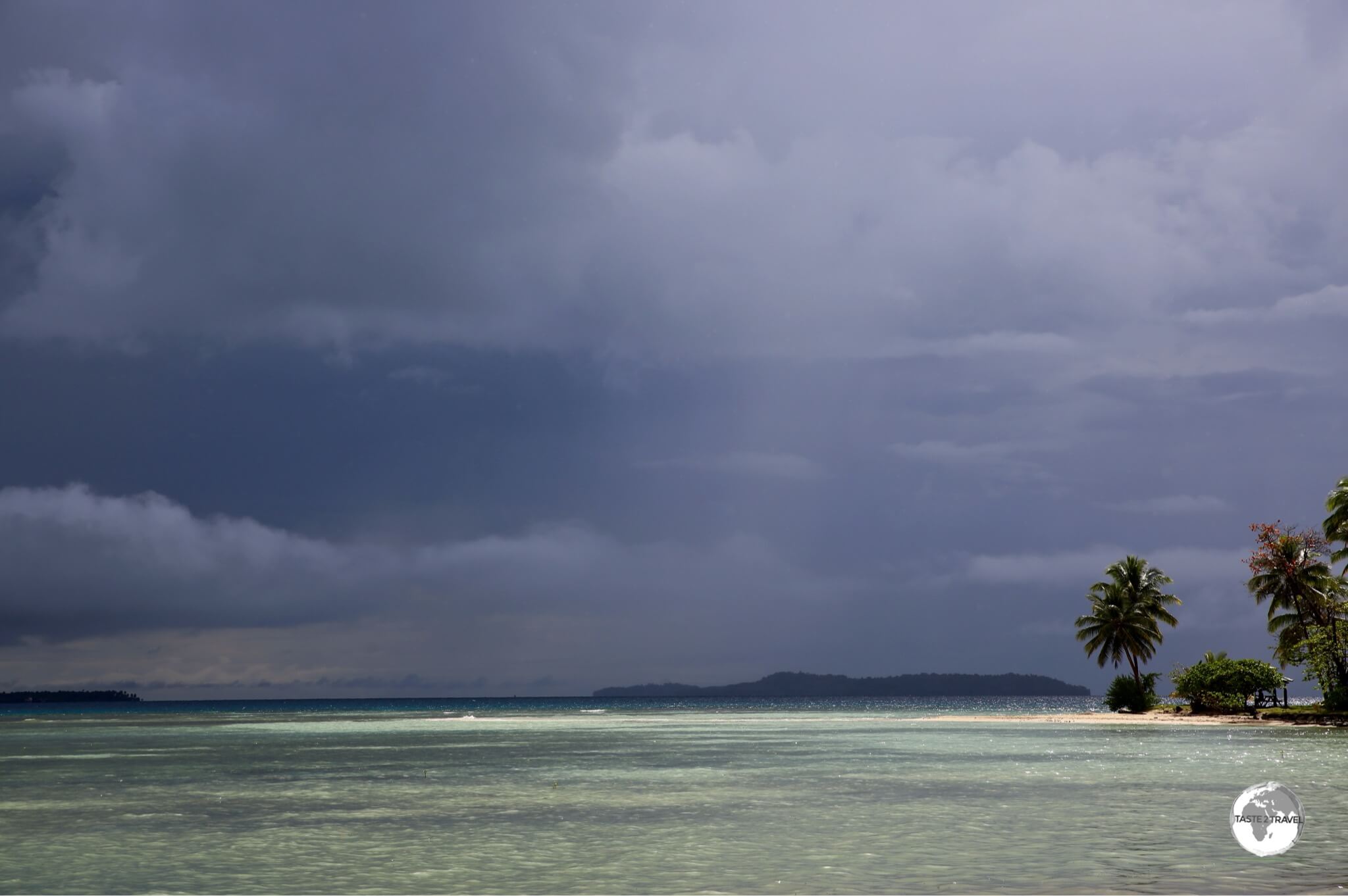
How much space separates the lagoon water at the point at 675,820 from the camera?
18.0 metres

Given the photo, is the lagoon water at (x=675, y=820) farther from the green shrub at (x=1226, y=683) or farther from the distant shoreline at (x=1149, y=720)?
the green shrub at (x=1226, y=683)

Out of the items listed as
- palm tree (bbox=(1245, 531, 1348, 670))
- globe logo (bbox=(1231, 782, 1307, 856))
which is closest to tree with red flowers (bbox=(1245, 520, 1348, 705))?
palm tree (bbox=(1245, 531, 1348, 670))

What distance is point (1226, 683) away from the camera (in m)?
86.2

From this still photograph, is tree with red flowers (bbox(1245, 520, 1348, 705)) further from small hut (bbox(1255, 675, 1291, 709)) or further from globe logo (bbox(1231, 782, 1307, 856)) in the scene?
globe logo (bbox(1231, 782, 1307, 856))

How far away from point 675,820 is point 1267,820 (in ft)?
43.2

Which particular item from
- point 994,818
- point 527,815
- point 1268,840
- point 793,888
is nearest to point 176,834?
point 527,815

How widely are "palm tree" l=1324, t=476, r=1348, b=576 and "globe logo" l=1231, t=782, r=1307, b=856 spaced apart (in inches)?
2083

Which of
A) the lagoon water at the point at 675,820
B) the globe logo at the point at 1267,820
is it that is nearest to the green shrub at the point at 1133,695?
the lagoon water at the point at 675,820

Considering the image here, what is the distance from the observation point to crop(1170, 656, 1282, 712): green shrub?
83625 mm

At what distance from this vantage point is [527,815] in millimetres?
26984

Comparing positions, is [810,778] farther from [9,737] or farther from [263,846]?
[9,737]

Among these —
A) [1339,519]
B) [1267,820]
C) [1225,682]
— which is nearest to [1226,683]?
[1225,682]

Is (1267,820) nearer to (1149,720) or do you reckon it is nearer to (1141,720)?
(1149,720)

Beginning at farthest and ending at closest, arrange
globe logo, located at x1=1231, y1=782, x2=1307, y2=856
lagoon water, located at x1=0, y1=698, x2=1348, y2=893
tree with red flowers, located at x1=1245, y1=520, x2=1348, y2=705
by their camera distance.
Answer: tree with red flowers, located at x1=1245, y1=520, x2=1348, y2=705 < globe logo, located at x1=1231, y1=782, x2=1307, y2=856 < lagoon water, located at x1=0, y1=698, x2=1348, y2=893
